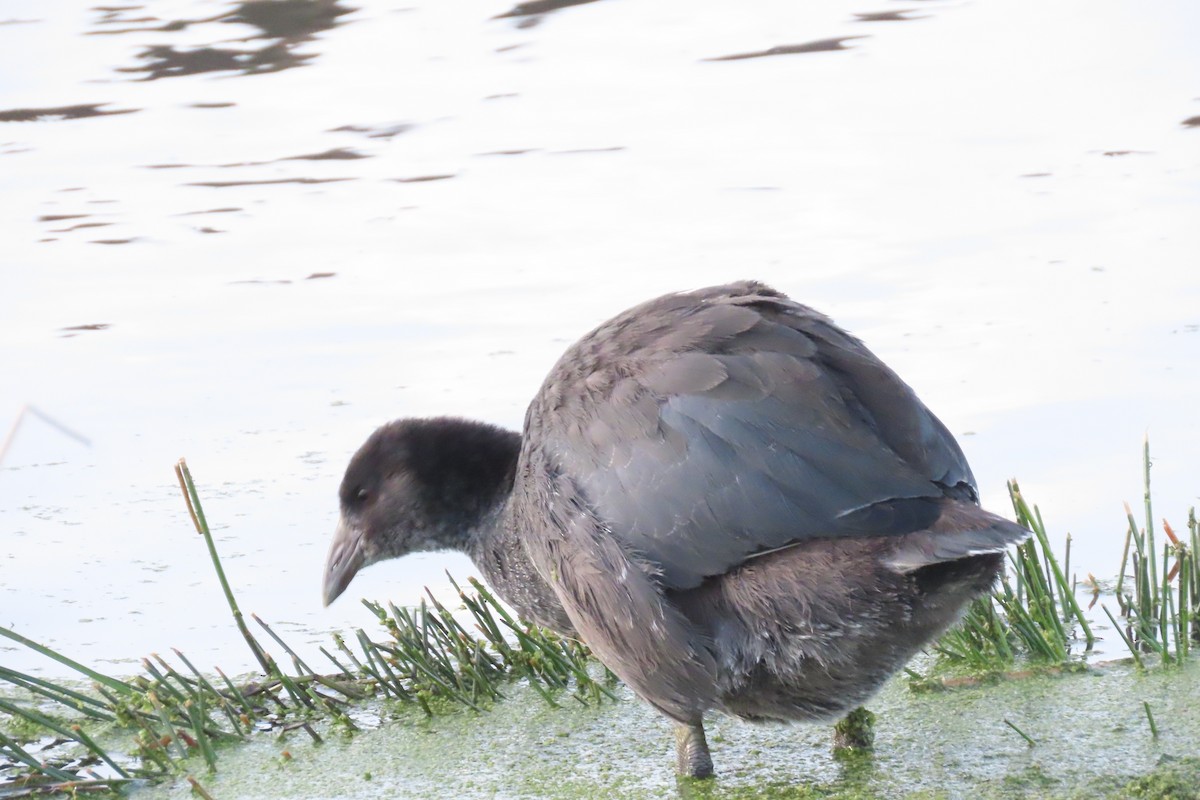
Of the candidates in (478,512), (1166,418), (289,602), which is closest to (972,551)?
(478,512)

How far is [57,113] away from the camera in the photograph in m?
10.8

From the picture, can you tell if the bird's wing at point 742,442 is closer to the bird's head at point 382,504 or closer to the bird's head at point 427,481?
the bird's head at point 427,481

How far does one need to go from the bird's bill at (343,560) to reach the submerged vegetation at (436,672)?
0.17m

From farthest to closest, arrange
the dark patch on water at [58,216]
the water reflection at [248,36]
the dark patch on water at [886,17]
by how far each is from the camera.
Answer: the dark patch on water at [886,17] < the water reflection at [248,36] < the dark patch on water at [58,216]

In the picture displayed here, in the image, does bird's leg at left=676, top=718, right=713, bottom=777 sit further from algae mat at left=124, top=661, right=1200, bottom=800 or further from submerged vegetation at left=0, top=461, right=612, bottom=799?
submerged vegetation at left=0, top=461, right=612, bottom=799

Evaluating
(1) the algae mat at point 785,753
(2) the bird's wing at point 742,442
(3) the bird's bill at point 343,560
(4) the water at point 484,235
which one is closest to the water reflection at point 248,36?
(4) the water at point 484,235

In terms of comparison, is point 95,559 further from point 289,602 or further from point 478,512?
point 478,512

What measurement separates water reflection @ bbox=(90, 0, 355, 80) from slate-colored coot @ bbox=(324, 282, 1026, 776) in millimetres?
7774

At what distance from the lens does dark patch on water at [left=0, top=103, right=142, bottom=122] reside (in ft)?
35.3

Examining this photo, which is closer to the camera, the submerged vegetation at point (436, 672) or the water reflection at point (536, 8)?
the submerged vegetation at point (436, 672)

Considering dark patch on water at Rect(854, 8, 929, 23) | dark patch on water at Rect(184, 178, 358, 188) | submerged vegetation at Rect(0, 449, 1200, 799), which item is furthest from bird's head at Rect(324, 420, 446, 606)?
dark patch on water at Rect(854, 8, 929, 23)

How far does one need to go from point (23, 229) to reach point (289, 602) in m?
4.52

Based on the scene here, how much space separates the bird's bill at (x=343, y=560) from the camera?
5074 millimetres

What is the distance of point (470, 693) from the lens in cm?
484
